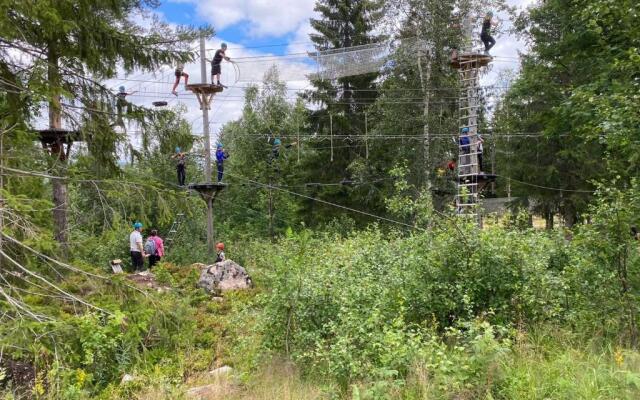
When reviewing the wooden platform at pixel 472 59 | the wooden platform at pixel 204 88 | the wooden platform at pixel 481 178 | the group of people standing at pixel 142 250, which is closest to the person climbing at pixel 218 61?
the wooden platform at pixel 204 88

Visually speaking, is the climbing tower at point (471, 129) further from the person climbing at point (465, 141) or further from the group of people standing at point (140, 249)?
the group of people standing at point (140, 249)

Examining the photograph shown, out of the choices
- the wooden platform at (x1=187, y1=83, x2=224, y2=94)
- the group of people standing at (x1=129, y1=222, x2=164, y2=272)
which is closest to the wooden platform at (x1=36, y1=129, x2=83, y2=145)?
the group of people standing at (x1=129, y1=222, x2=164, y2=272)

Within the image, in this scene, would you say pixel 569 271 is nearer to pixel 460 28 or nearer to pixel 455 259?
pixel 455 259

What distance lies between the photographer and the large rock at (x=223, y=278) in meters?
10.8

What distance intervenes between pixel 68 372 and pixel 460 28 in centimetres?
1743

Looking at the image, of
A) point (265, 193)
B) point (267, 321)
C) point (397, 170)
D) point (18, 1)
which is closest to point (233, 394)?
point (267, 321)

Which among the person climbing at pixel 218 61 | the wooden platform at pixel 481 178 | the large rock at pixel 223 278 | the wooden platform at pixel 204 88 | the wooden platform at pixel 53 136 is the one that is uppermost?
the person climbing at pixel 218 61

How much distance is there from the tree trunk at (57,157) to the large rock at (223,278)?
10.5 ft

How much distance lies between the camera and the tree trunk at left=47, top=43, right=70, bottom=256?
18.0ft

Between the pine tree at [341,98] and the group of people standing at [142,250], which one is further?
the pine tree at [341,98]

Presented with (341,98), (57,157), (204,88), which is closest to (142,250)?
(204,88)

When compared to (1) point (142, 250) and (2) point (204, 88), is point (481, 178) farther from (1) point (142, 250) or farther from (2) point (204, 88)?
(1) point (142, 250)

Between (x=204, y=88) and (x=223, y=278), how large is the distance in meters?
5.36

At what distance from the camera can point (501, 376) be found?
11.9 ft
